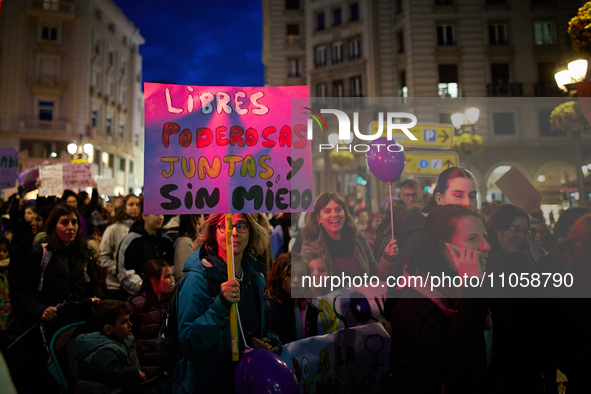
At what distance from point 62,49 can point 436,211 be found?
1359 inches

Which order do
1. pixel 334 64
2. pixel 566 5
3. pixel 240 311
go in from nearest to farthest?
pixel 240 311, pixel 566 5, pixel 334 64

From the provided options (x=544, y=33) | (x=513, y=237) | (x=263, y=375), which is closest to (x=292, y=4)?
(x=544, y=33)

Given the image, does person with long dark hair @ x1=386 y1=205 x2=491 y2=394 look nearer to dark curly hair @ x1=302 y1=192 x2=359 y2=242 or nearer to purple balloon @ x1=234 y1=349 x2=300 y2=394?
purple balloon @ x1=234 y1=349 x2=300 y2=394

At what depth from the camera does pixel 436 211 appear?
2.66 m

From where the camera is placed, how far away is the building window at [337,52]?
86.9 feet

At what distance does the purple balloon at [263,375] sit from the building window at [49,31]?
115 ft

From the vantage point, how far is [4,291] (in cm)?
490

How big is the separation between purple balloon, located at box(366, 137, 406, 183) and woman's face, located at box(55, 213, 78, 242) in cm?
275

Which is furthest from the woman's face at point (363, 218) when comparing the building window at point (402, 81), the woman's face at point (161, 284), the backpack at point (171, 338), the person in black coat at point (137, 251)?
the building window at point (402, 81)

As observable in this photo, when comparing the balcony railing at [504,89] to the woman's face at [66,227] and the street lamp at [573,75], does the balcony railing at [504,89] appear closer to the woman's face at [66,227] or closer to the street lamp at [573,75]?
the street lamp at [573,75]

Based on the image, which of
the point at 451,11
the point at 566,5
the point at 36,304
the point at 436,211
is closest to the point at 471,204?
the point at 436,211

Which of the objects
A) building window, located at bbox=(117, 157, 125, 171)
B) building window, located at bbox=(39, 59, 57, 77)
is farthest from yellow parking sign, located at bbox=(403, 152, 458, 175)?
building window, located at bbox=(117, 157, 125, 171)

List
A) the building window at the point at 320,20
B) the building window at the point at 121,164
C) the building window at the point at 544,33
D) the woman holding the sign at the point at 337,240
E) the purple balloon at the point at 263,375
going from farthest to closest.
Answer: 1. the building window at the point at 121,164
2. the building window at the point at 320,20
3. the building window at the point at 544,33
4. the woman holding the sign at the point at 337,240
5. the purple balloon at the point at 263,375

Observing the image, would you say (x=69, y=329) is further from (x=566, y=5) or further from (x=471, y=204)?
(x=566, y=5)
